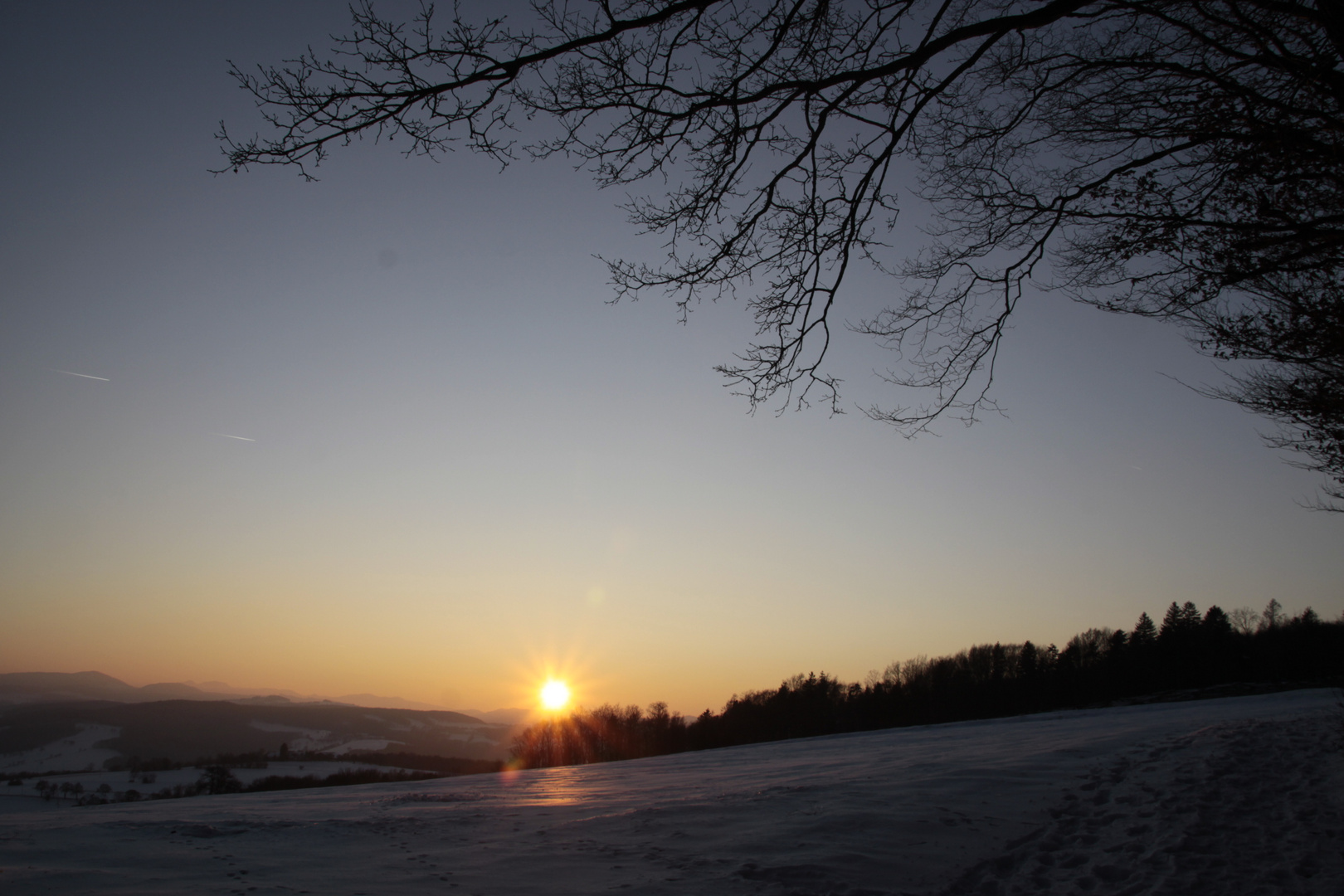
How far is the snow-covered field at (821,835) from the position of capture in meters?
5.66

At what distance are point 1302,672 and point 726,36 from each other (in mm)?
69429

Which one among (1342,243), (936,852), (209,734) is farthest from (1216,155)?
(209,734)

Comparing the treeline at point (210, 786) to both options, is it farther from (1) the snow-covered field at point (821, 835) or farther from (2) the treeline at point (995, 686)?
(1) the snow-covered field at point (821, 835)

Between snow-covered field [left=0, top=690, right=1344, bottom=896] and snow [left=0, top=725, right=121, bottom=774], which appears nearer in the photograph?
snow-covered field [left=0, top=690, right=1344, bottom=896]

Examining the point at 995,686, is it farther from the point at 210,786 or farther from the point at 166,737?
the point at 166,737

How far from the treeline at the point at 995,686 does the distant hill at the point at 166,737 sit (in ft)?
263

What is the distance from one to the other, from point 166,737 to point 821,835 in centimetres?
19742

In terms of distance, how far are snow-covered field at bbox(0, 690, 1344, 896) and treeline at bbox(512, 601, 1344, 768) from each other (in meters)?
43.3

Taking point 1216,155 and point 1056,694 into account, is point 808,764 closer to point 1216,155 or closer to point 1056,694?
point 1216,155

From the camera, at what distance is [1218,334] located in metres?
5.88

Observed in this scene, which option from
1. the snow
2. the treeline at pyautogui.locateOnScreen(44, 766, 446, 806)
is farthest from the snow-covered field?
the snow

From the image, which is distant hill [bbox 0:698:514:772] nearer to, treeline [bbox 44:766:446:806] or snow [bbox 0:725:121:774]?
snow [bbox 0:725:121:774]

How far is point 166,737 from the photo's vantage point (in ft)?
500

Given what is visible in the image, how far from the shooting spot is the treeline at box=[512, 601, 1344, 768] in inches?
2056
